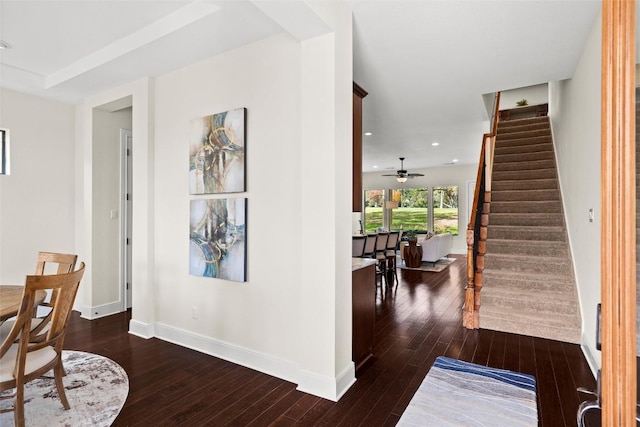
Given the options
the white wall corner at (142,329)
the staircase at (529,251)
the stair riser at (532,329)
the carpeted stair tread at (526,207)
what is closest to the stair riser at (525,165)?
the staircase at (529,251)

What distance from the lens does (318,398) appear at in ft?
7.83

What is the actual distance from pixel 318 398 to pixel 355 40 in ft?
9.44

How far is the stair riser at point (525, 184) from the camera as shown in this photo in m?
5.41

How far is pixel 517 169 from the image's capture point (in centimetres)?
610

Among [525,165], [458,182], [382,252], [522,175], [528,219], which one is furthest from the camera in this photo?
[458,182]

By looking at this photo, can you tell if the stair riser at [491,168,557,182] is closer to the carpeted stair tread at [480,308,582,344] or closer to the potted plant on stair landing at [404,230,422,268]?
the potted plant on stair landing at [404,230,422,268]

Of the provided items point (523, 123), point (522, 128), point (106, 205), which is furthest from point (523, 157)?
point (106, 205)

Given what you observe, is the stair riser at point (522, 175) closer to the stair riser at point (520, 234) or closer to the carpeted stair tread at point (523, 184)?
the carpeted stair tread at point (523, 184)

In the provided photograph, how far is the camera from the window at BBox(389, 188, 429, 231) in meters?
11.4

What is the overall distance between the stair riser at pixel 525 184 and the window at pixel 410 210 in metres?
5.31

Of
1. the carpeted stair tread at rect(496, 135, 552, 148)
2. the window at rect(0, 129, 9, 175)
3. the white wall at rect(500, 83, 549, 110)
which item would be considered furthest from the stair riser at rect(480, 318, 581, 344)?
the white wall at rect(500, 83, 549, 110)

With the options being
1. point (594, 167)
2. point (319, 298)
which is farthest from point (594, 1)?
point (319, 298)

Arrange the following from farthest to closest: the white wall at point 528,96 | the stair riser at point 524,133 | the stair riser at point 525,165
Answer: the white wall at point 528,96
the stair riser at point 524,133
the stair riser at point 525,165

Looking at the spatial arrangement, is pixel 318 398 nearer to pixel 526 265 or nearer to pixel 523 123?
pixel 526 265
